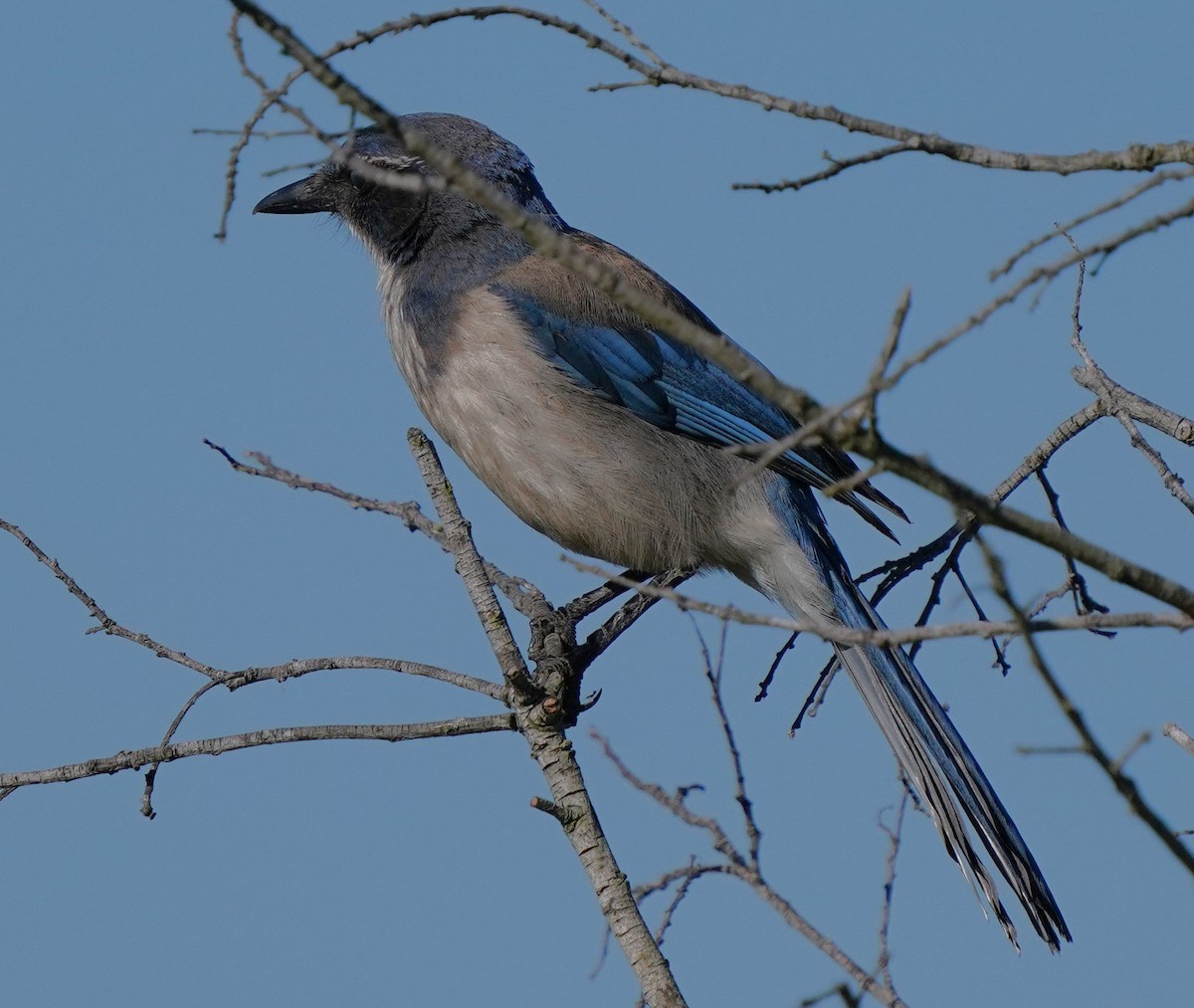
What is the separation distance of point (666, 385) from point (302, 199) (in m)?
2.04

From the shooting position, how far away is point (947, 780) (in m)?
4.74

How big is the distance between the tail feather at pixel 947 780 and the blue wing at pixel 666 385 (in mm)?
644

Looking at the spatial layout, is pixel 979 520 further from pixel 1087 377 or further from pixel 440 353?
pixel 440 353

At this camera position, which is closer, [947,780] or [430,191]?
[947,780]

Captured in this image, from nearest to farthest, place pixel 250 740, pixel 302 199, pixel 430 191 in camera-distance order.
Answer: pixel 250 740, pixel 430 191, pixel 302 199

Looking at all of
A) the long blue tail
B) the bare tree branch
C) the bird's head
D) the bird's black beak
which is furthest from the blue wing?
the bare tree branch

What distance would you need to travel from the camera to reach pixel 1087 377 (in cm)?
416

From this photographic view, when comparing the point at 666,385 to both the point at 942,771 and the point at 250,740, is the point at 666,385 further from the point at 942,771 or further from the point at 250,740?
the point at 250,740

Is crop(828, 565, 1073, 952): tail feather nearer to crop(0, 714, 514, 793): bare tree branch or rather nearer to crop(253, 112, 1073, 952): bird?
crop(253, 112, 1073, 952): bird

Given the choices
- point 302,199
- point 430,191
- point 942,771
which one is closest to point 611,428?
point 430,191

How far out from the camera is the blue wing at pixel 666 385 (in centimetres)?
549

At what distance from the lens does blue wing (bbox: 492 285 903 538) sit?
5.49 m

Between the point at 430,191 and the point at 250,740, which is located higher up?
the point at 430,191

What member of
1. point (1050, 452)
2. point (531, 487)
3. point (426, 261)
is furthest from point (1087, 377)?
point (426, 261)
